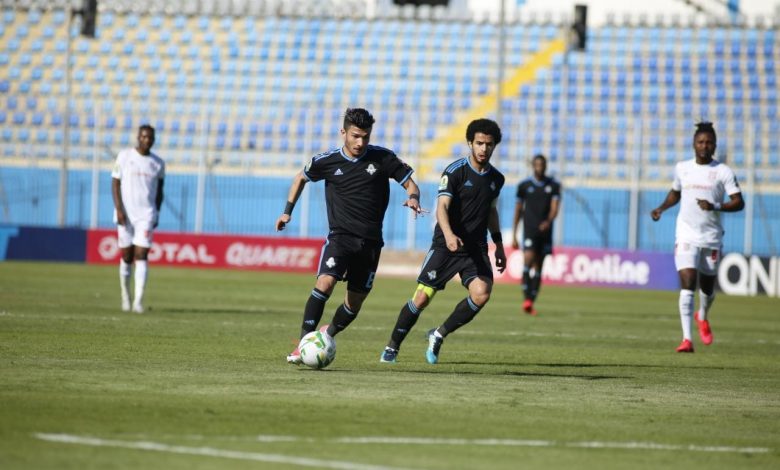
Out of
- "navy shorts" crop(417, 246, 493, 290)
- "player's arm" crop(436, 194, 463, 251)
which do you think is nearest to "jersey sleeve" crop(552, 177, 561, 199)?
"navy shorts" crop(417, 246, 493, 290)

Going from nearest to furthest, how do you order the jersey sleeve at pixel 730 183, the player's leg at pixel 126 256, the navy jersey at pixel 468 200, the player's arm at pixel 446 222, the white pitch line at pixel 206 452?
1. the white pitch line at pixel 206 452
2. the player's arm at pixel 446 222
3. the navy jersey at pixel 468 200
4. the jersey sleeve at pixel 730 183
5. the player's leg at pixel 126 256

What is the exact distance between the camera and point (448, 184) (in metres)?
12.1

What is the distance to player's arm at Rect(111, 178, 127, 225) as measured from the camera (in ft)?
58.0

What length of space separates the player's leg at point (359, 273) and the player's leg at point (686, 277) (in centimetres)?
498

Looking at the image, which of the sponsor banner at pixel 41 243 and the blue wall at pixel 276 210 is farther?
the sponsor banner at pixel 41 243

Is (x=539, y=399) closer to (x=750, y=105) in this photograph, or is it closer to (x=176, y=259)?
(x=176, y=259)

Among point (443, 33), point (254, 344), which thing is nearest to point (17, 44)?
point (443, 33)

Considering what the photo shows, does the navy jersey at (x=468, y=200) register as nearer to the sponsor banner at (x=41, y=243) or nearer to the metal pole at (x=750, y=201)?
the metal pole at (x=750, y=201)

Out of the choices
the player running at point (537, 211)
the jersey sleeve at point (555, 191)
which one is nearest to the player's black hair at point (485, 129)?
the player running at point (537, 211)

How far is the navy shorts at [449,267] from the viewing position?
1222cm

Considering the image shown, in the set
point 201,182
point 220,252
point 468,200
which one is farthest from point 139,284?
point 201,182

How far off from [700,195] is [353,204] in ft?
17.6

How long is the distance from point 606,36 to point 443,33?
547cm

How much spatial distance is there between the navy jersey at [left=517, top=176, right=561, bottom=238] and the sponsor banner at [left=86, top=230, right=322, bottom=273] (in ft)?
43.5
